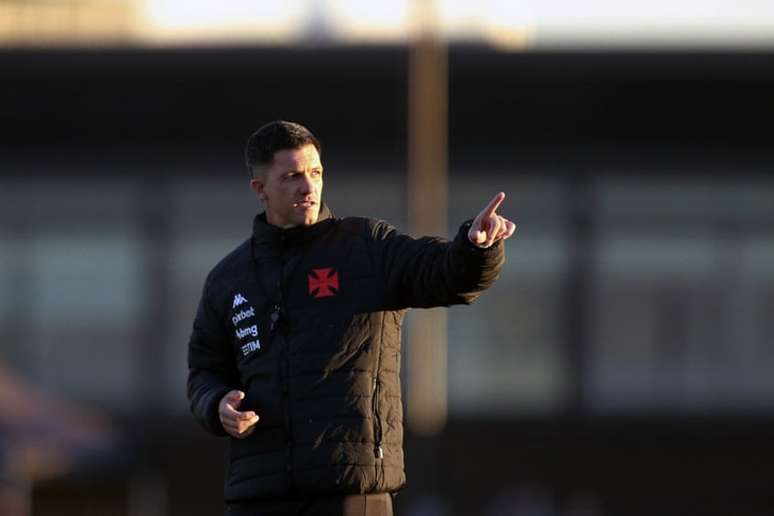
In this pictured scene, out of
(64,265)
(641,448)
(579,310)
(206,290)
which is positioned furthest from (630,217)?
(206,290)

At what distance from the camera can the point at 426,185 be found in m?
25.8

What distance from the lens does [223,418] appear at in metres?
5.16

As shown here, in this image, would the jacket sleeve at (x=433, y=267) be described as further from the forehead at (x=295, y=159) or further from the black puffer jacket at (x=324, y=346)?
the forehead at (x=295, y=159)

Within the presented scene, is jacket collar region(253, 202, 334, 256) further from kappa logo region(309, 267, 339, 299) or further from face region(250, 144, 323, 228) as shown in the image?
kappa logo region(309, 267, 339, 299)

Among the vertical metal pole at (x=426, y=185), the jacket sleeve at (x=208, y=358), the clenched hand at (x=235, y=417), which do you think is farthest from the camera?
the vertical metal pole at (x=426, y=185)

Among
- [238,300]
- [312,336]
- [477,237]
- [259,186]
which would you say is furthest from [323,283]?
[477,237]

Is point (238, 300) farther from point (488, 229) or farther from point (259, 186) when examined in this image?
point (488, 229)

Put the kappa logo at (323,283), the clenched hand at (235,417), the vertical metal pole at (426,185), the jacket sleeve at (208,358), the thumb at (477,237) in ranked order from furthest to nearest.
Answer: the vertical metal pole at (426,185)
the jacket sleeve at (208,358)
the kappa logo at (323,283)
the clenched hand at (235,417)
the thumb at (477,237)

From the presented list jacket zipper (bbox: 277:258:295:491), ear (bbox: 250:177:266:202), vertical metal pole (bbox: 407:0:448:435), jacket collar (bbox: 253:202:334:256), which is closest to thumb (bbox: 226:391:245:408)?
jacket zipper (bbox: 277:258:295:491)

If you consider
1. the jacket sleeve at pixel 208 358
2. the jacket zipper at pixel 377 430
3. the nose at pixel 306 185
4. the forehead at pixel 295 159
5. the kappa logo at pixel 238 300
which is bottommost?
the jacket zipper at pixel 377 430

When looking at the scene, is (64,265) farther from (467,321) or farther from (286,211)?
(286,211)

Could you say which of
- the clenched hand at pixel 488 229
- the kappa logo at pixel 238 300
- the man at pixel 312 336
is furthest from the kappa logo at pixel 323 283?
the clenched hand at pixel 488 229

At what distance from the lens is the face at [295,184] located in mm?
5312

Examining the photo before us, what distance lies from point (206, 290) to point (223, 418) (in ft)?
1.53
